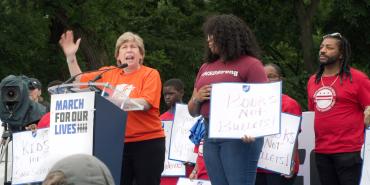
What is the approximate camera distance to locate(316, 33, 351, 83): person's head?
7.88m

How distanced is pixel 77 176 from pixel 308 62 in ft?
66.0

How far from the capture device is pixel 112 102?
6.65 m

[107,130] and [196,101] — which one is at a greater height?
[196,101]

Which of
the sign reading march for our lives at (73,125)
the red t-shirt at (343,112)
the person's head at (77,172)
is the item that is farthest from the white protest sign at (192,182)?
the person's head at (77,172)

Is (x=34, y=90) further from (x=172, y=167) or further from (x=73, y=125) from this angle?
(x=73, y=125)

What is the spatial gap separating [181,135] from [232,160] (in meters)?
3.56

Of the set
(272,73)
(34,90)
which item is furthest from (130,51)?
(34,90)

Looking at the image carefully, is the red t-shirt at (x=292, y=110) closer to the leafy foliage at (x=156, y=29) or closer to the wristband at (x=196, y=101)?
the wristband at (x=196, y=101)

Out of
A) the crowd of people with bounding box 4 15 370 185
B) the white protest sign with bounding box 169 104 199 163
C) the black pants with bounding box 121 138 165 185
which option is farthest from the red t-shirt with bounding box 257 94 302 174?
the black pants with bounding box 121 138 165 185

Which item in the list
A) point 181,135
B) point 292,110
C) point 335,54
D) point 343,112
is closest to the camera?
point 343,112

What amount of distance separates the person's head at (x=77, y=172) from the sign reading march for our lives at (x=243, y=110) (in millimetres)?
3241

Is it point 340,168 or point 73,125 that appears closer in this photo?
point 73,125

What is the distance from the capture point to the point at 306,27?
926 inches

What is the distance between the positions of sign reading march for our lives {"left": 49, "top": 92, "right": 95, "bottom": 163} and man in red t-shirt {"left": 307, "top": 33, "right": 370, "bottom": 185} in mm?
2350
